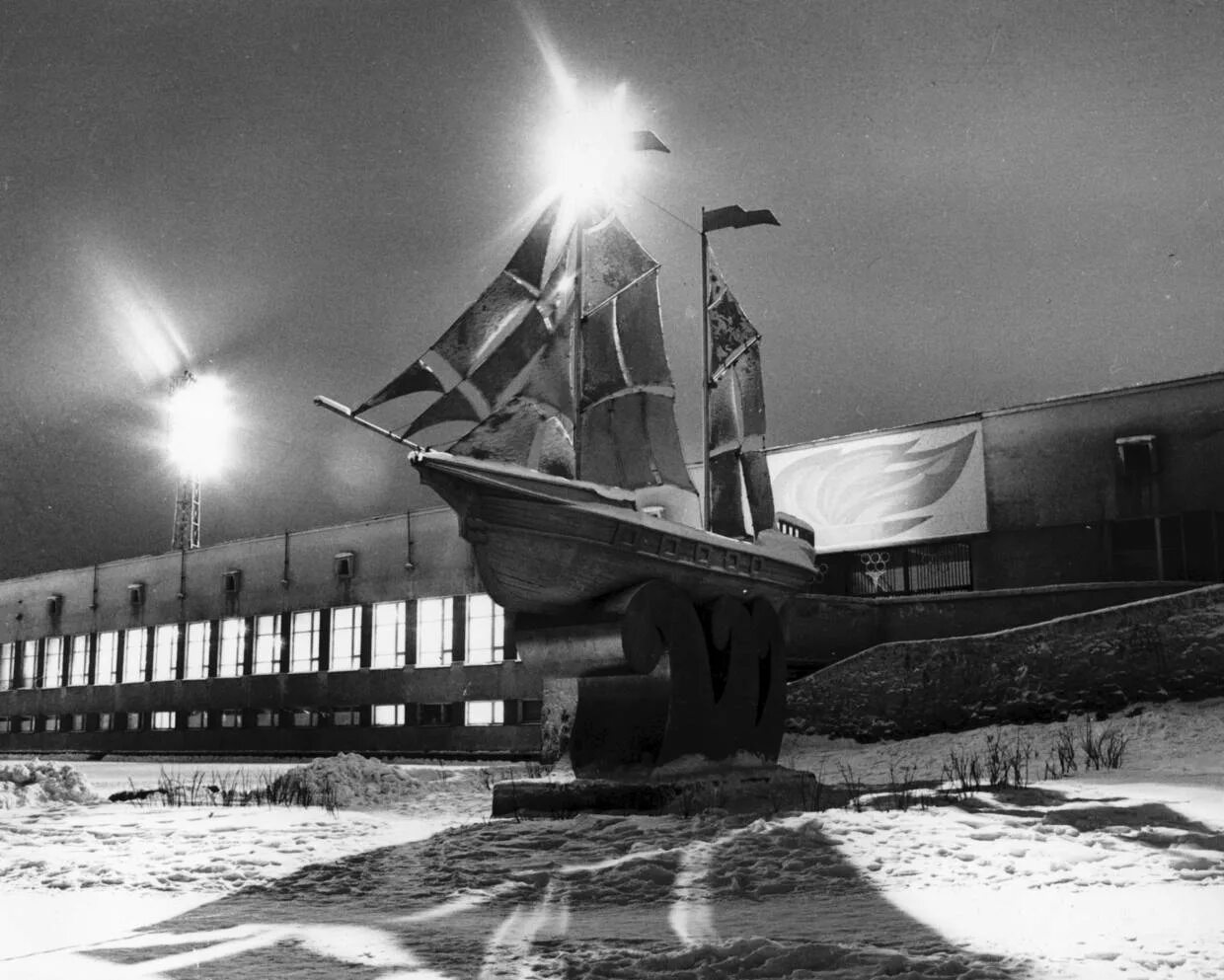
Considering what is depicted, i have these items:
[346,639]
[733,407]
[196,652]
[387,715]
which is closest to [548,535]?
[733,407]

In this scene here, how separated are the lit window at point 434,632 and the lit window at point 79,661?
19.2 m

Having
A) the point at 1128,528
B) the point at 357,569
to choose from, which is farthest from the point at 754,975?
the point at 357,569

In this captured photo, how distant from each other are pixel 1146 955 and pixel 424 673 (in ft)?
109

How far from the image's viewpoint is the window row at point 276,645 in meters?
36.6

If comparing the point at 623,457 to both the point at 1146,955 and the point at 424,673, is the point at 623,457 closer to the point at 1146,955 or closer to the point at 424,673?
the point at 1146,955

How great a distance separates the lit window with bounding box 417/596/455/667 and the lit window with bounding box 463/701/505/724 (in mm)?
1641

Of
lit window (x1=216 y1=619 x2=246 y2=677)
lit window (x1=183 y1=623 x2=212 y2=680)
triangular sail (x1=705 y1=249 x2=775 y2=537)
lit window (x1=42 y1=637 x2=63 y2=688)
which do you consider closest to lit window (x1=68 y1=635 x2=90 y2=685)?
lit window (x1=42 y1=637 x2=63 y2=688)

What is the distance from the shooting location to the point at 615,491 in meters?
12.8

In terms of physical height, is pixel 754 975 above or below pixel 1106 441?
below

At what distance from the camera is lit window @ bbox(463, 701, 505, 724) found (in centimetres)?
3516

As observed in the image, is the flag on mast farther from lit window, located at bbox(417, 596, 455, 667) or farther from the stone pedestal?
lit window, located at bbox(417, 596, 455, 667)

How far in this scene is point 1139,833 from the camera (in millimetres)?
8750

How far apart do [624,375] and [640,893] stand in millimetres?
8728

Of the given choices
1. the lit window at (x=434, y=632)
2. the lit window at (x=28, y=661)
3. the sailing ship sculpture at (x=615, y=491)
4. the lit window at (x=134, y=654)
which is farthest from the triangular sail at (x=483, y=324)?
the lit window at (x=28, y=661)
